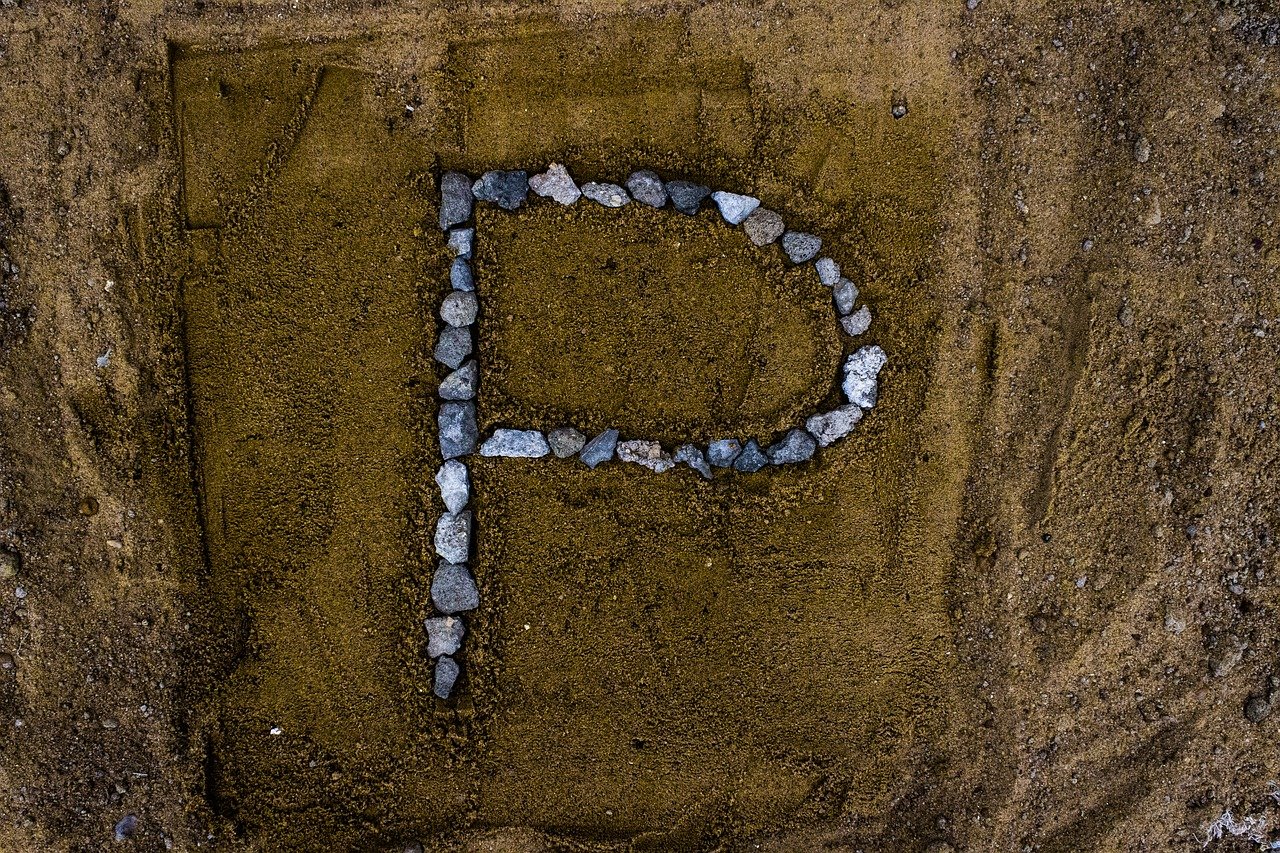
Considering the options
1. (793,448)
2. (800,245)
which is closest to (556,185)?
(800,245)

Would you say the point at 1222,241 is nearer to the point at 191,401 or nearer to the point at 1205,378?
the point at 1205,378

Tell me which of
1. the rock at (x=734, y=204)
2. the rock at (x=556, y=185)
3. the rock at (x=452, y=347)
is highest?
the rock at (x=556, y=185)

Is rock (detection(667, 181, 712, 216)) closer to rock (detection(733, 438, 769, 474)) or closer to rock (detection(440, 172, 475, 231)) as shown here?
rock (detection(440, 172, 475, 231))

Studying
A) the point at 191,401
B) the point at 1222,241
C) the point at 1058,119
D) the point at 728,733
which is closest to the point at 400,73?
the point at 191,401

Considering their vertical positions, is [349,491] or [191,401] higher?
[191,401]

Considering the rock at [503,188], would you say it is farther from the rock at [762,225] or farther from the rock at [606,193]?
the rock at [762,225]

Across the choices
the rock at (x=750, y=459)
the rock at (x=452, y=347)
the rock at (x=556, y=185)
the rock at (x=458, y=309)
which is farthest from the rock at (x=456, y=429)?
the rock at (x=750, y=459)
